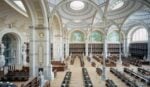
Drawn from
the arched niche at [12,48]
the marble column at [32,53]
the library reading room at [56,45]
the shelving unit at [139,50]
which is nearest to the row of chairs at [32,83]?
the library reading room at [56,45]

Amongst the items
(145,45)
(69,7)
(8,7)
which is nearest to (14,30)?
(8,7)

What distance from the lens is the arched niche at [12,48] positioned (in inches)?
1326

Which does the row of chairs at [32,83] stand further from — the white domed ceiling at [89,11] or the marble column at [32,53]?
the white domed ceiling at [89,11]

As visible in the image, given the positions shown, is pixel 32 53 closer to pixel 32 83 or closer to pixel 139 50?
pixel 32 83

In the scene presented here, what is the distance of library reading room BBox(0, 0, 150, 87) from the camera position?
20531mm

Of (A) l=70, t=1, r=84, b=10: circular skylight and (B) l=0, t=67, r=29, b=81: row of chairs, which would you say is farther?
(A) l=70, t=1, r=84, b=10: circular skylight

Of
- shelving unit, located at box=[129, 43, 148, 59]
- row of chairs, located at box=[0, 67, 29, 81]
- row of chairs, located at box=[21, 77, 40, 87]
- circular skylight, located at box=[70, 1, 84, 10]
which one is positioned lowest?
row of chairs, located at box=[0, 67, 29, 81]

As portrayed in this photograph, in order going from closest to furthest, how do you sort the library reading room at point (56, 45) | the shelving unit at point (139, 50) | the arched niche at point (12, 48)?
the library reading room at point (56, 45) → the arched niche at point (12, 48) → the shelving unit at point (139, 50)

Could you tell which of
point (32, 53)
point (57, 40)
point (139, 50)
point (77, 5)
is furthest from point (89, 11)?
point (32, 53)

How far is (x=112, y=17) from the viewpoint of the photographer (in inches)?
1551

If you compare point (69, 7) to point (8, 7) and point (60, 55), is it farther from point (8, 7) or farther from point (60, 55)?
point (8, 7)

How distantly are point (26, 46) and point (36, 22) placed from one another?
15778 millimetres

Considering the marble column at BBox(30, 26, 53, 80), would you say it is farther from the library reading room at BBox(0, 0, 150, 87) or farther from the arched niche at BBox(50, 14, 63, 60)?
the arched niche at BBox(50, 14, 63, 60)

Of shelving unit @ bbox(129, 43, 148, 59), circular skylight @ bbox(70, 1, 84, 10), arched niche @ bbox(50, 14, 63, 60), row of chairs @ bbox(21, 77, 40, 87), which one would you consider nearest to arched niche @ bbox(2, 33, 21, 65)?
arched niche @ bbox(50, 14, 63, 60)
